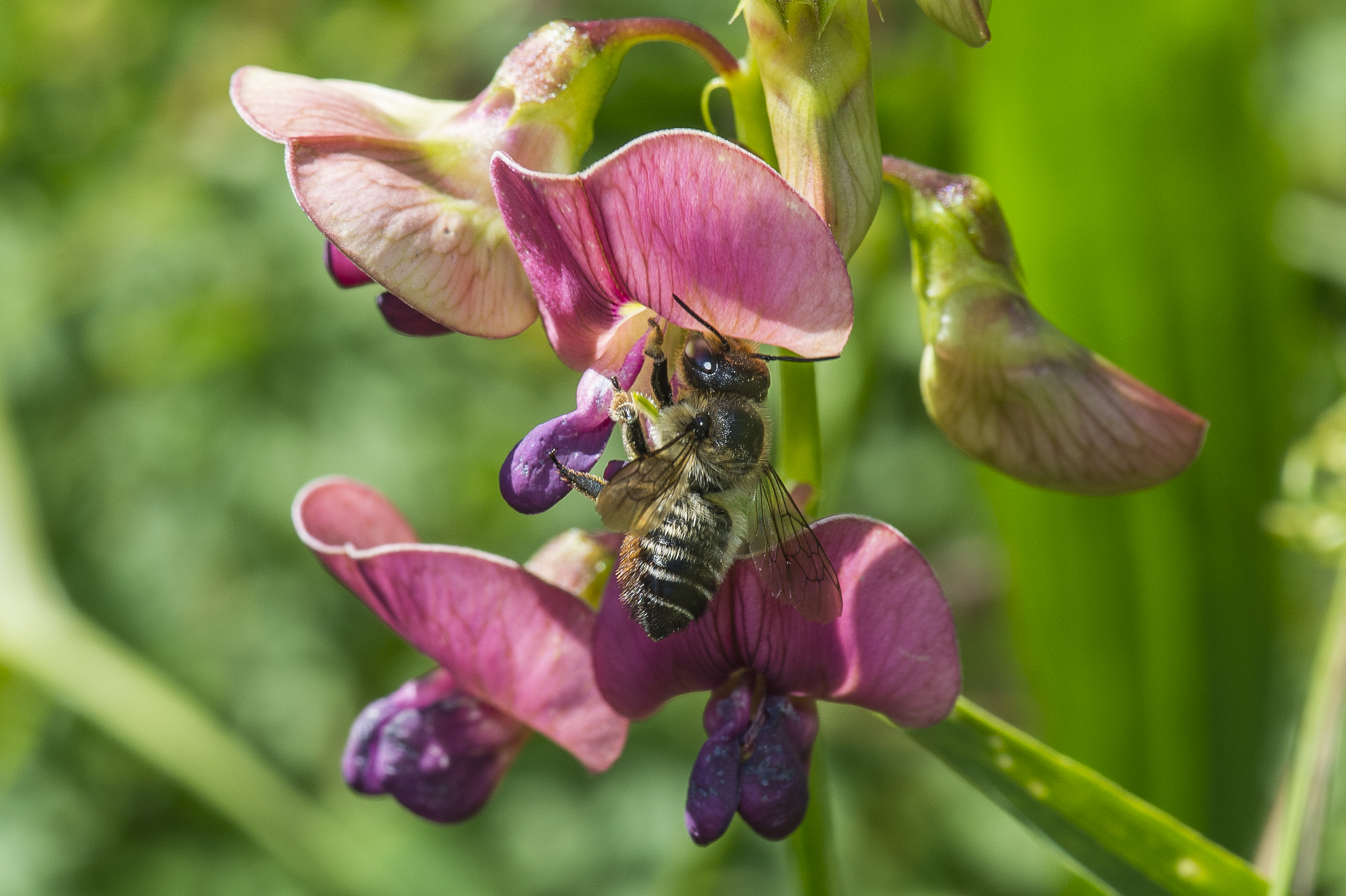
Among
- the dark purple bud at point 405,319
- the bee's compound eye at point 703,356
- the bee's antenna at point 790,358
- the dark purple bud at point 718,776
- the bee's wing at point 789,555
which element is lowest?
the dark purple bud at point 718,776

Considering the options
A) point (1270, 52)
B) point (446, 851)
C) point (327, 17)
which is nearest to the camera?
point (446, 851)

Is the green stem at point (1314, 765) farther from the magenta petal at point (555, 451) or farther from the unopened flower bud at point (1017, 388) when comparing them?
the magenta petal at point (555, 451)

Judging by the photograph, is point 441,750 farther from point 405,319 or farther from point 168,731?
point 168,731

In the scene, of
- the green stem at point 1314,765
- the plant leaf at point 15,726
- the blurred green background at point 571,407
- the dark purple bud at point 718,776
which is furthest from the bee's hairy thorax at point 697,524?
the plant leaf at point 15,726

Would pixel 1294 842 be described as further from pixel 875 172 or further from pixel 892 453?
pixel 892 453

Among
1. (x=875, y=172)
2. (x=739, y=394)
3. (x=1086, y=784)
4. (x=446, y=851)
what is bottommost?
(x=446, y=851)

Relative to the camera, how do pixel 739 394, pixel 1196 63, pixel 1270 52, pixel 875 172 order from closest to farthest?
pixel 875 172 < pixel 739 394 < pixel 1196 63 < pixel 1270 52

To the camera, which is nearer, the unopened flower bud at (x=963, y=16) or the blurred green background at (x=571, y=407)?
the unopened flower bud at (x=963, y=16)

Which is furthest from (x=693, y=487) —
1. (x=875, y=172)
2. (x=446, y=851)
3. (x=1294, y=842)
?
(x=446, y=851)
